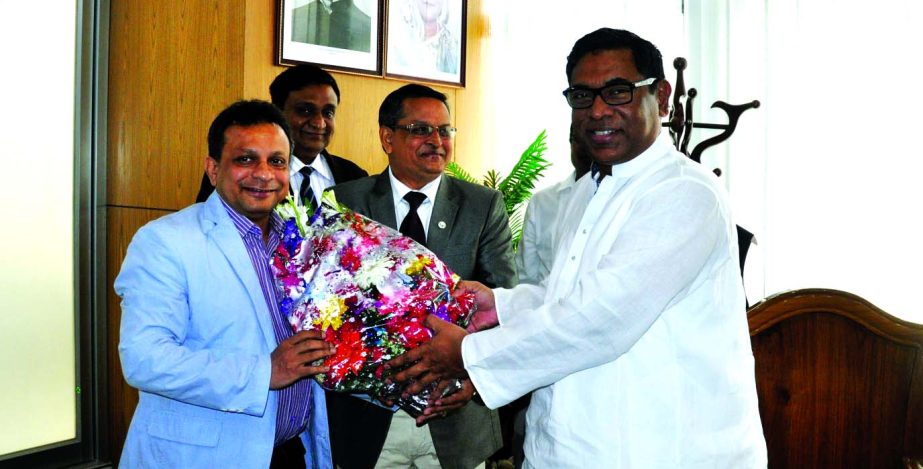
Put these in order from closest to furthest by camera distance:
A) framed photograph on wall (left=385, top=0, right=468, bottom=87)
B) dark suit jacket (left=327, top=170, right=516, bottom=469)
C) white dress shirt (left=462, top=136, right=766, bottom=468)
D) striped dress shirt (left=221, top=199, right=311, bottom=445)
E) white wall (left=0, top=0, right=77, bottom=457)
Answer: white dress shirt (left=462, top=136, right=766, bottom=468)
striped dress shirt (left=221, top=199, right=311, bottom=445)
dark suit jacket (left=327, top=170, right=516, bottom=469)
white wall (left=0, top=0, right=77, bottom=457)
framed photograph on wall (left=385, top=0, right=468, bottom=87)

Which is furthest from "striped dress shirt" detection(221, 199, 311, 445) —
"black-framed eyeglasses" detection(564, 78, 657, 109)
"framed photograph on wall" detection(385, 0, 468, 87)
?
"framed photograph on wall" detection(385, 0, 468, 87)

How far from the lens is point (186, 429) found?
195 cm

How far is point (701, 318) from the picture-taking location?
1802 mm

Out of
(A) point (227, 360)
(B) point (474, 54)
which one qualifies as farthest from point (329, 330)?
(B) point (474, 54)

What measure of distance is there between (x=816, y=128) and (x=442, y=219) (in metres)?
2.57

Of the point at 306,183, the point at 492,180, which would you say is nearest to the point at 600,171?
the point at 306,183

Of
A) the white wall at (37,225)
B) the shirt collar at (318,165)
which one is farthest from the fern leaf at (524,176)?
the white wall at (37,225)

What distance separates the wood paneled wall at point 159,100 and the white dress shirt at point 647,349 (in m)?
2.92

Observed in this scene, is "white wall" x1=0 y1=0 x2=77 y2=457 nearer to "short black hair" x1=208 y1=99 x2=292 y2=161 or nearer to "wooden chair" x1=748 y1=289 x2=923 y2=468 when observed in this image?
"short black hair" x1=208 y1=99 x2=292 y2=161

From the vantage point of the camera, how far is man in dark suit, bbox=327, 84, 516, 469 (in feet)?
7.77

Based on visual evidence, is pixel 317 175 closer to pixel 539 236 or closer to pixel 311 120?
pixel 311 120

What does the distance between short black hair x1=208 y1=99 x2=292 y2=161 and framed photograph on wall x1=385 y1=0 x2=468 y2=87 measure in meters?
2.81

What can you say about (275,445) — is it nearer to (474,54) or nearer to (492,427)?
(492,427)

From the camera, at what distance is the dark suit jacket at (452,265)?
236 cm
